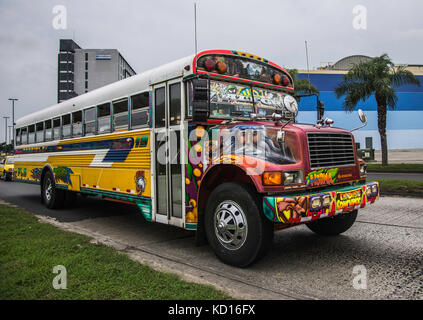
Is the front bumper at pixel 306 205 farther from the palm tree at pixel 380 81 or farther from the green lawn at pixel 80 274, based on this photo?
the palm tree at pixel 380 81

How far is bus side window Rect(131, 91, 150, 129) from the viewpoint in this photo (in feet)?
18.7

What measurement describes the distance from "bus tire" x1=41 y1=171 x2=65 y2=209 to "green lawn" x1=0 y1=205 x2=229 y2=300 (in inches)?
142

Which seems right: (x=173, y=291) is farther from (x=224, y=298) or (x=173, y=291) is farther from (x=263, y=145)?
(x=263, y=145)

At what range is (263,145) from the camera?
3.98 m

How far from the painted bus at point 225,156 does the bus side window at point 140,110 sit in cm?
2

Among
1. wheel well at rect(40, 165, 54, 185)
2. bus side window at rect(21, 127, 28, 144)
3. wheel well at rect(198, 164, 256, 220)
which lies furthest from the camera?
bus side window at rect(21, 127, 28, 144)

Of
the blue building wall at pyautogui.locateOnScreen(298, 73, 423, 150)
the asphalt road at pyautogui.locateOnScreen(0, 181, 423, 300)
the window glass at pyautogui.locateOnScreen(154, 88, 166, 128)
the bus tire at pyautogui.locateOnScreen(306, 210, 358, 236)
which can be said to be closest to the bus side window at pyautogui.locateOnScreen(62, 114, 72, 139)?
the asphalt road at pyautogui.locateOnScreen(0, 181, 423, 300)

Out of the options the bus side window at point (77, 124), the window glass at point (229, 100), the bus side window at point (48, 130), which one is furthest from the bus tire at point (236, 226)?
the bus side window at point (48, 130)

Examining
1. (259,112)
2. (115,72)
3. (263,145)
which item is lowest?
(263,145)

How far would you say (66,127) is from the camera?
27.9 ft

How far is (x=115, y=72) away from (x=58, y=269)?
100016 mm

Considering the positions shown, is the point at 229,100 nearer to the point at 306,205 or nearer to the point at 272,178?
the point at 272,178

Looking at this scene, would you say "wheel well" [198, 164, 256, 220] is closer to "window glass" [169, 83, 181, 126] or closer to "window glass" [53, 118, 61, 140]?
"window glass" [169, 83, 181, 126]
